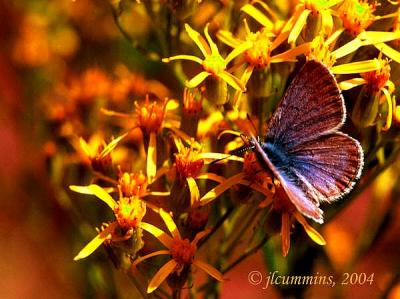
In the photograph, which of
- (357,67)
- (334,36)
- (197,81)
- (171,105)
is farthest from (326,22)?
(171,105)

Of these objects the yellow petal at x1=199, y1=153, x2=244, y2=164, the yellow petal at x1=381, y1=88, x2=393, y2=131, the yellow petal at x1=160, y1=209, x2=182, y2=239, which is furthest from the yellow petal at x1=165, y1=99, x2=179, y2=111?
the yellow petal at x1=381, y1=88, x2=393, y2=131

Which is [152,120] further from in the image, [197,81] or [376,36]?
[376,36]

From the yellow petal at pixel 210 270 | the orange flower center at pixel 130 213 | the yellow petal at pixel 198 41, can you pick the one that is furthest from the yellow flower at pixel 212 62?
the yellow petal at pixel 210 270

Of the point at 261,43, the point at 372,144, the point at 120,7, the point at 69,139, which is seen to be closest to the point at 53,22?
the point at 69,139

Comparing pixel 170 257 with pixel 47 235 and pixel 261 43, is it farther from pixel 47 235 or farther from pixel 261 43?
pixel 47 235

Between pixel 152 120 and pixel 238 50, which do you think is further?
pixel 152 120

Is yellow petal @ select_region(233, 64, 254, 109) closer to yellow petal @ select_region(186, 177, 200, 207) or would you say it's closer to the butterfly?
the butterfly
